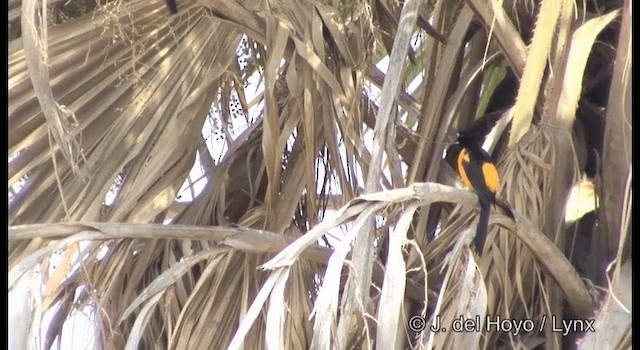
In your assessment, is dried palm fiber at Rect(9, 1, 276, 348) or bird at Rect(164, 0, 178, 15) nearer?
dried palm fiber at Rect(9, 1, 276, 348)

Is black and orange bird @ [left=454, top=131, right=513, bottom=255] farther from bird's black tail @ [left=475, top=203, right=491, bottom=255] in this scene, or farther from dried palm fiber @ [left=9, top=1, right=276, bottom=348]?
dried palm fiber @ [left=9, top=1, right=276, bottom=348]

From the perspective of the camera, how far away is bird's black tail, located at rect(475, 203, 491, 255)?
218 cm

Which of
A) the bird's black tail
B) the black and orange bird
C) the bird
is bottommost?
the bird's black tail

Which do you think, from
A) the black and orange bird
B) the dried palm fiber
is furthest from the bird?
the black and orange bird

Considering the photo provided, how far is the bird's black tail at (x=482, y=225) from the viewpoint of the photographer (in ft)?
7.14

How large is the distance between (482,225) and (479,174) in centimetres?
27

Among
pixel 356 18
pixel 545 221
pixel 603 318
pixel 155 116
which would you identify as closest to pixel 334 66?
pixel 356 18

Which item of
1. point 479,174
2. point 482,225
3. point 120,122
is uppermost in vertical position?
point 120,122

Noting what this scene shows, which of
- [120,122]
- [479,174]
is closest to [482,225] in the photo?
[479,174]

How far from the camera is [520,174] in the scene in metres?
2.53

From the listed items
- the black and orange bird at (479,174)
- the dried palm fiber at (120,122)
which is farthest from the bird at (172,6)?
the black and orange bird at (479,174)

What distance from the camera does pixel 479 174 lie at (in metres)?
2.43

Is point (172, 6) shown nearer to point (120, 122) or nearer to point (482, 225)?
point (120, 122)

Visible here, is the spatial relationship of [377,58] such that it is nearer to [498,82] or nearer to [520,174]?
[498,82]
